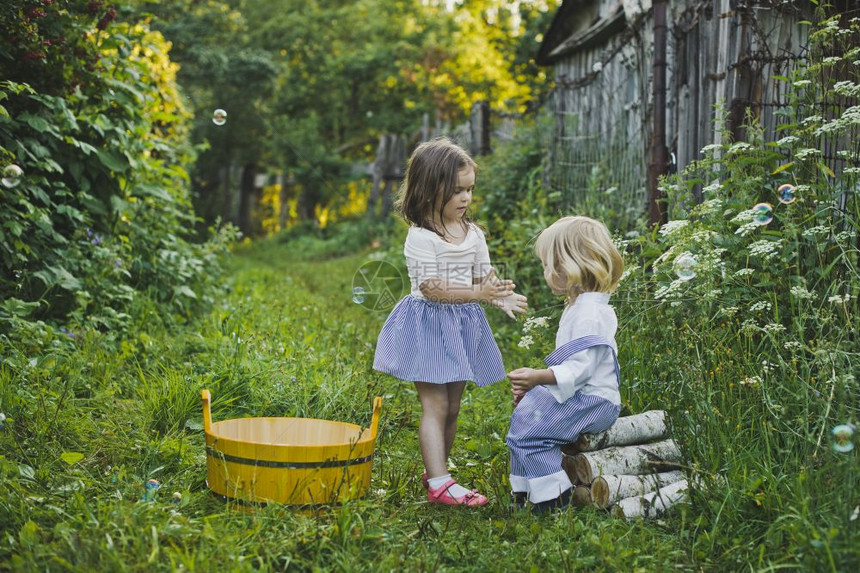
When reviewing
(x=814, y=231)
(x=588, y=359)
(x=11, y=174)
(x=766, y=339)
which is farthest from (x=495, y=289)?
(x=11, y=174)

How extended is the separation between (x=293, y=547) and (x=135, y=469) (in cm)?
94

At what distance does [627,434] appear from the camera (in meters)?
2.82

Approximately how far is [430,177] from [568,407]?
1.02 metres

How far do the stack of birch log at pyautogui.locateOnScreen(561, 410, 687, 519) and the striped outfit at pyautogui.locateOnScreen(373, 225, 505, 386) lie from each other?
1.65ft

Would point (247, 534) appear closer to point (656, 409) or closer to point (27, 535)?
point (27, 535)

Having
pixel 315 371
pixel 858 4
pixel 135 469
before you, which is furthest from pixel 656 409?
pixel 858 4

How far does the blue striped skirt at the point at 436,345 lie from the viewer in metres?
2.86

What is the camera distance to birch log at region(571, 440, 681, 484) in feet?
8.90

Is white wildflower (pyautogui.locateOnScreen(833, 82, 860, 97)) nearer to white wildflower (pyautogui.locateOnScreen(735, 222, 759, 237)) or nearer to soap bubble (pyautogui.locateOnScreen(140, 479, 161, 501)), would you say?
white wildflower (pyautogui.locateOnScreen(735, 222, 759, 237))

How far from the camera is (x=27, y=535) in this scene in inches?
82.7

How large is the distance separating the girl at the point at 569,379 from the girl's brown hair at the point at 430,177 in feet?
1.46

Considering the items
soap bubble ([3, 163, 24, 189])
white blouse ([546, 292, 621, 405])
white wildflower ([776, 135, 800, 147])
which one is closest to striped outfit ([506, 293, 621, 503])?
white blouse ([546, 292, 621, 405])

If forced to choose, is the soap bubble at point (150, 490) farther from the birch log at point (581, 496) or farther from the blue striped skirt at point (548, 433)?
the birch log at point (581, 496)

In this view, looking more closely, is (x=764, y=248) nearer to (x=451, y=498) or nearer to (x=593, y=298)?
(x=593, y=298)
